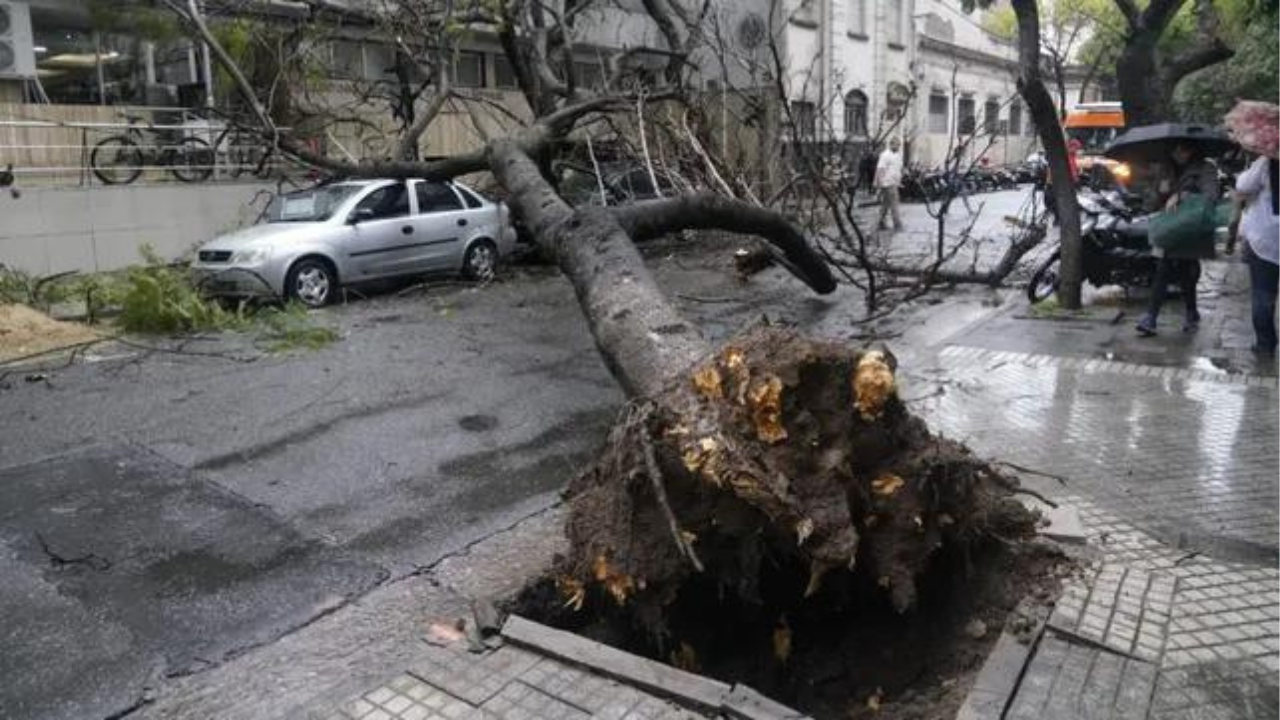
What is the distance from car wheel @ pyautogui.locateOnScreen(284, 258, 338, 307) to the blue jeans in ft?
30.5

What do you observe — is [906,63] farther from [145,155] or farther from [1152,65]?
[145,155]

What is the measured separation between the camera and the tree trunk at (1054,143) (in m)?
9.40

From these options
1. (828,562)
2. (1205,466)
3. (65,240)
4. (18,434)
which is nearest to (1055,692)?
(828,562)

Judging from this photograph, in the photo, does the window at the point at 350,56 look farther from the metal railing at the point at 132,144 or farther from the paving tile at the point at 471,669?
the paving tile at the point at 471,669

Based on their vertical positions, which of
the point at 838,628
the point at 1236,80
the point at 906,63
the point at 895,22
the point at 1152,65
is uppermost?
the point at 895,22

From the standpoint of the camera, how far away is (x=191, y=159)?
1569 cm

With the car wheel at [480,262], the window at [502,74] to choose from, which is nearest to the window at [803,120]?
the car wheel at [480,262]

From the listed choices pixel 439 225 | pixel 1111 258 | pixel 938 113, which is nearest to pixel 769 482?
pixel 1111 258

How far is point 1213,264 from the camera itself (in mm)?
13805

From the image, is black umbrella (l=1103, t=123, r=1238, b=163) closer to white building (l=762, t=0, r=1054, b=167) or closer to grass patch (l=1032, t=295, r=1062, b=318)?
grass patch (l=1032, t=295, r=1062, b=318)

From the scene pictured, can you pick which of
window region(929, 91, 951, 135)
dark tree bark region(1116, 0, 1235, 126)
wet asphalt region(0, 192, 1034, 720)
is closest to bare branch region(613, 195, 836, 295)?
wet asphalt region(0, 192, 1034, 720)

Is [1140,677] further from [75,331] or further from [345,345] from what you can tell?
[75,331]

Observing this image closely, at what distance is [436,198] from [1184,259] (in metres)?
8.88

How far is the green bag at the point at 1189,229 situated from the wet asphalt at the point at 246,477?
1.97 meters
